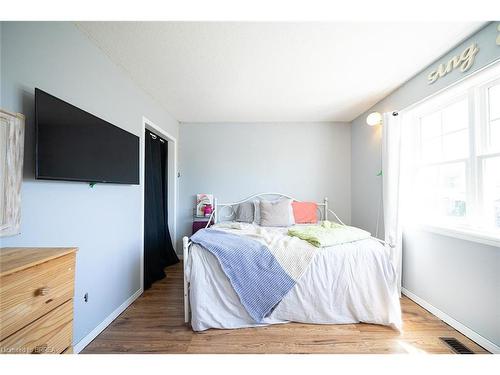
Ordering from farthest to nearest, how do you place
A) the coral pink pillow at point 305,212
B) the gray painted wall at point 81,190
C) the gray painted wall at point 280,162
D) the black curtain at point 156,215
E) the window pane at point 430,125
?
the gray painted wall at point 280,162
the coral pink pillow at point 305,212
the black curtain at point 156,215
the window pane at point 430,125
the gray painted wall at point 81,190

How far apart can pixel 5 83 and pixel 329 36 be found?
2.03m

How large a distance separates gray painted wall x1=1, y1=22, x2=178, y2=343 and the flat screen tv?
0.08 metres

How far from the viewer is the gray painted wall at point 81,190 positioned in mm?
1119

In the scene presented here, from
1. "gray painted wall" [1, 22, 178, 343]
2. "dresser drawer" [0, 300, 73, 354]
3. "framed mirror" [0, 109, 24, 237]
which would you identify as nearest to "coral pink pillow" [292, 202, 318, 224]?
"gray painted wall" [1, 22, 178, 343]

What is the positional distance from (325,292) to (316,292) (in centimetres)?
8

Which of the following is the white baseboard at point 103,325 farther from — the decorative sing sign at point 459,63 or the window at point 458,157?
the decorative sing sign at point 459,63

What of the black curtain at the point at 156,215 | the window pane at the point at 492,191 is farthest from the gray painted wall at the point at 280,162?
the window pane at the point at 492,191

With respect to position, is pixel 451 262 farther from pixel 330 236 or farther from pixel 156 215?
pixel 156 215

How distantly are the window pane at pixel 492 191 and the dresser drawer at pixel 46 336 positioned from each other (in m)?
2.84

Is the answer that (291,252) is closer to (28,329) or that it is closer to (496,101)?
(28,329)

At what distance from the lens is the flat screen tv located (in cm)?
114

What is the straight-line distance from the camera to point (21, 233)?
109 centimetres

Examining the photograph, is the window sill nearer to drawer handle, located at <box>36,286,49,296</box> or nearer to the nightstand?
drawer handle, located at <box>36,286,49,296</box>

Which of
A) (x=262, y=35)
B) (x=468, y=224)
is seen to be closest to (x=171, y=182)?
(x=262, y=35)
